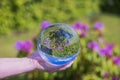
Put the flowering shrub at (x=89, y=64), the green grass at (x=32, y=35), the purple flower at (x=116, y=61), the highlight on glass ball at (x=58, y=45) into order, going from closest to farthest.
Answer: the highlight on glass ball at (x=58, y=45), the flowering shrub at (x=89, y=64), the purple flower at (x=116, y=61), the green grass at (x=32, y=35)

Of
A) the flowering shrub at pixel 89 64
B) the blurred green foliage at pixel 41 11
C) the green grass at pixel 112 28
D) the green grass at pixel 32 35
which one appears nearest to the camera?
the flowering shrub at pixel 89 64

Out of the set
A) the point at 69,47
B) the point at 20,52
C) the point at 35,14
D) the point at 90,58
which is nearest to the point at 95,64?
the point at 90,58

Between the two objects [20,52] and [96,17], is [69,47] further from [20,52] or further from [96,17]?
[96,17]

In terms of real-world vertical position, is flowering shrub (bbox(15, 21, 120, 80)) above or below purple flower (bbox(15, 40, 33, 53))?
below

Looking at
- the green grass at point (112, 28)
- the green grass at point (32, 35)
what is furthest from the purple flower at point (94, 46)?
the green grass at point (112, 28)

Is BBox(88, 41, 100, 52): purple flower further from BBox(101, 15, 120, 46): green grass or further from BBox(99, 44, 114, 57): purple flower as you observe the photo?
BBox(101, 15, 120, 46): green grass

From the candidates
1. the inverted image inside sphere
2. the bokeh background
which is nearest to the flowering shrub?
the bokeh background

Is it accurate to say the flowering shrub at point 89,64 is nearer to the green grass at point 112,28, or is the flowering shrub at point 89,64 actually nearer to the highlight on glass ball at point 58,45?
the highlight on glass ball at point 58,45

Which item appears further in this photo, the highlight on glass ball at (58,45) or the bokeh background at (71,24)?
the bokeh background at (71,24)
